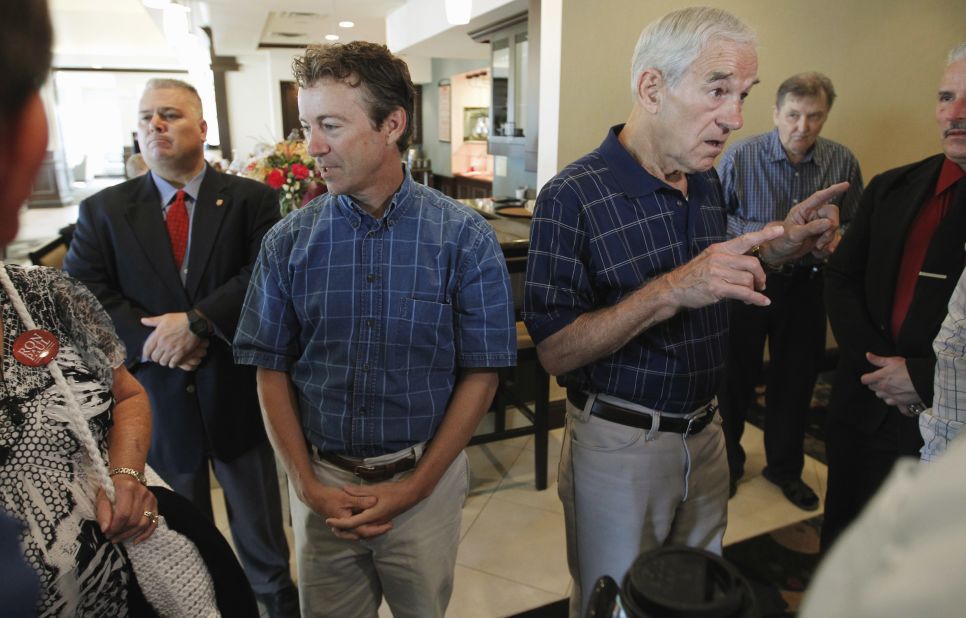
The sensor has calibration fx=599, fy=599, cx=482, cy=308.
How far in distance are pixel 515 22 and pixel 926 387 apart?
14.2ft

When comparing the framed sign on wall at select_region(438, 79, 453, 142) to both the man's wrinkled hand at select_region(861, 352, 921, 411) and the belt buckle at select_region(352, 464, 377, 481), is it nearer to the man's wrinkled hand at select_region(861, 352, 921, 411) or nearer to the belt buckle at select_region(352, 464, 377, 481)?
the man's wrinkled hand at select_region(861, 352, 921, 411)

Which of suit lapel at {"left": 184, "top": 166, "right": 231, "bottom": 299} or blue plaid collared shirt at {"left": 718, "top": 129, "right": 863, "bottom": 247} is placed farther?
blue plaid collared shirt at {"left": 718, "top": 129, "right": 863, "bottom": 247}

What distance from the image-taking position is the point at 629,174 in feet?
4.29

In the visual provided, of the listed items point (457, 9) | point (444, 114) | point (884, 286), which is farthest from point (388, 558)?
point (444, 114)

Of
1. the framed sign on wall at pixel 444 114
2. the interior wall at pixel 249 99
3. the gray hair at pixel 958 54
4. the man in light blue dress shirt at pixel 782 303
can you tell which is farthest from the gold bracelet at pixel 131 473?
the interior wall at pixel 249 99

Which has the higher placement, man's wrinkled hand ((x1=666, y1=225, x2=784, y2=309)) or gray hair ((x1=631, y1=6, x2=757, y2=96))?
gray hair ((x1=631, y1=6, x2=757, y2=96))

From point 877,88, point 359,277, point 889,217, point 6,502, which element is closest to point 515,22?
point 877,88

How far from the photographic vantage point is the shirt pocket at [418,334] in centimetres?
128

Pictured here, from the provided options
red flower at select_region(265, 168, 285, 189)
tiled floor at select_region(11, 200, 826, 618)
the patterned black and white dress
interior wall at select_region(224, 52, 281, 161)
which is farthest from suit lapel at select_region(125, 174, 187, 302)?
interior wall at select_region(224, 52, 281, 161)

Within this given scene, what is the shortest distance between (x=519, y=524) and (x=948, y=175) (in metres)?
2.00

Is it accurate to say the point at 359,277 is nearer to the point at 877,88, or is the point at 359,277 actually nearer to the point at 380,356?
the point at 380,356

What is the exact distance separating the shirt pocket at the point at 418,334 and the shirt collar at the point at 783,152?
216 cm

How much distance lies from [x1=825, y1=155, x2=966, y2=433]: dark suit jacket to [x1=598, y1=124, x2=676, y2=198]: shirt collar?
874mm

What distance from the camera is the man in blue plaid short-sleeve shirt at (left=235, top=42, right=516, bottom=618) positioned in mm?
1271
